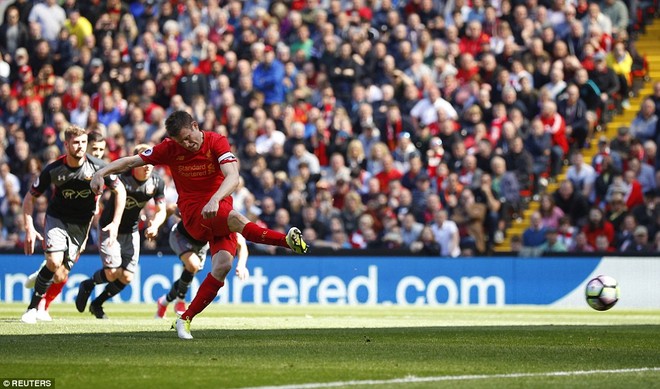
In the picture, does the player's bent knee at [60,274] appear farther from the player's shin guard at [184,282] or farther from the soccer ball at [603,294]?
the soccer ball at [603,294]

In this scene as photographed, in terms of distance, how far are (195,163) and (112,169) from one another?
80 cm

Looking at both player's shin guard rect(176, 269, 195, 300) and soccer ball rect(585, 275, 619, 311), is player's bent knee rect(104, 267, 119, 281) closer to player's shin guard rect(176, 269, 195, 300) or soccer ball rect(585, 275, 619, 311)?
player's shin guard rect(176, 269, 195, 300)

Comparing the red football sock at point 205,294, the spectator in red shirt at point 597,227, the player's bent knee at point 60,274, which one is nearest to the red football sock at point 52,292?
the player's bent knee at point 60,274

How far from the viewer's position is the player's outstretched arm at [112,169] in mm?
12883

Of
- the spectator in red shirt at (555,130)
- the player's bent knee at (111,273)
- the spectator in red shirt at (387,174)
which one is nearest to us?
the player's bent knee at (111,273)

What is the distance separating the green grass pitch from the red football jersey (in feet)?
4.65

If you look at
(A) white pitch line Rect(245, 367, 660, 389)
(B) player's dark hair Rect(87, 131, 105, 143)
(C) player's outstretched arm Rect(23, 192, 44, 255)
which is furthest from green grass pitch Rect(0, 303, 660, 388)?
(B) player's dark hair Rect(87, 131, 105, 143)

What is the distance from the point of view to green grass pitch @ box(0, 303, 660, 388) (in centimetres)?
957

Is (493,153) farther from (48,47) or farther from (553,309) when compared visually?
(48,47)

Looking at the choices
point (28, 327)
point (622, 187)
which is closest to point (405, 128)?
point (622, 187)

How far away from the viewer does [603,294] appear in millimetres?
16281

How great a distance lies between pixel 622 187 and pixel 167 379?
16.6 m

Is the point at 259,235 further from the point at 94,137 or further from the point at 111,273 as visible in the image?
the point at 111,273

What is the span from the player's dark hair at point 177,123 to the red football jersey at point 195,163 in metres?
0.29
